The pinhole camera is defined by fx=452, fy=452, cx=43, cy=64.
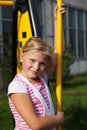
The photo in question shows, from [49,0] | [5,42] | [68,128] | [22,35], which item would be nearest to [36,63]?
[22,35]

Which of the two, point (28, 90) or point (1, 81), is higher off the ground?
point (28, 90)

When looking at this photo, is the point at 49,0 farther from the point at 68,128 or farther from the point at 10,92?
the point at 10,92

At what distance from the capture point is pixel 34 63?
2.64 metres

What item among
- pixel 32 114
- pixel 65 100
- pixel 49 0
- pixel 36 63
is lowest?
pixel 65 100

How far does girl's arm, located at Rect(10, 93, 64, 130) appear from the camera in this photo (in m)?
2.57

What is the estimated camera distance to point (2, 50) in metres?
11.9

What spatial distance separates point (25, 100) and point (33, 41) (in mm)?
359

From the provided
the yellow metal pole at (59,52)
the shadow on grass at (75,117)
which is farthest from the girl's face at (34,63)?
the shadow on grass at (75,117)

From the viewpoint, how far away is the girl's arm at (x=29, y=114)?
8.44 feet

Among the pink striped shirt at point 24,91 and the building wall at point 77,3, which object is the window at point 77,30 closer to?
the building wall at point 77,3

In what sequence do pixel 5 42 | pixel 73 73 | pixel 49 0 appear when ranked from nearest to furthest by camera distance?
1. pixel 5 42
2. pixel 49 0
3. pixel 73 73

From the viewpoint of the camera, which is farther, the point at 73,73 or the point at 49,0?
→ the point at 73,73

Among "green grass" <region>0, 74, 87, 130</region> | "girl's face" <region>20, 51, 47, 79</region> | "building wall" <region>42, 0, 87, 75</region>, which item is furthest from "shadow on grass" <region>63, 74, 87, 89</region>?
"girl's face" <region>20, 51, 47, 79</region>

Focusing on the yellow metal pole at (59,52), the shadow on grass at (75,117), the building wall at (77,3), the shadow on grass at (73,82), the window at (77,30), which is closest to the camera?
the yellow metal pole at (59,52)
